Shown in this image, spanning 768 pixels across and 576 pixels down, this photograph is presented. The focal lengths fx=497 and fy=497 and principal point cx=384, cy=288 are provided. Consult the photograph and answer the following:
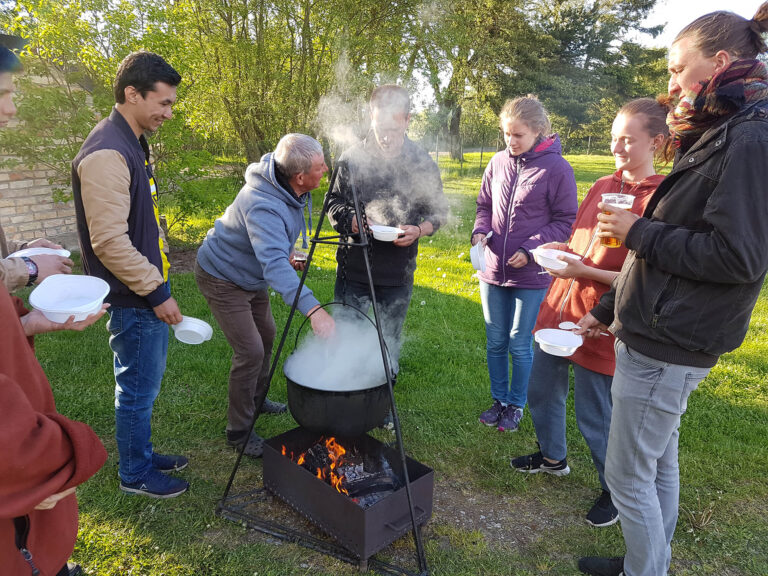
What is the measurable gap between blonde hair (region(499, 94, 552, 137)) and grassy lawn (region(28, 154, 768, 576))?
2.10 m

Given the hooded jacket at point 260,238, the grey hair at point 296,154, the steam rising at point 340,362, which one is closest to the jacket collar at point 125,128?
the hooded jacket at point 260,238

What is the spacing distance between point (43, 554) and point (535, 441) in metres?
2.95

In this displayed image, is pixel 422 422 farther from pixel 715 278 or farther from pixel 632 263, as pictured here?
pixel 715 278

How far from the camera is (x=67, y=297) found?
6.64 feet

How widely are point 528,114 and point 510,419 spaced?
6.93ft

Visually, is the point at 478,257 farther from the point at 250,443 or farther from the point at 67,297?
the point at 67,297

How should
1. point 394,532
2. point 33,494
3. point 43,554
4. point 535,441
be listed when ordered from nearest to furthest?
point 33,494 < point 43,554 < point 394,532 < point 535,441

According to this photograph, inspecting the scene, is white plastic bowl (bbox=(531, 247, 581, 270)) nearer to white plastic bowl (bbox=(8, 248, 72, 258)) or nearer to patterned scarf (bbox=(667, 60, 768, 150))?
patterned scarf (bbox=(667, 60, 768, 150))

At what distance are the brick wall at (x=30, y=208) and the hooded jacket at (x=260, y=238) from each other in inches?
190

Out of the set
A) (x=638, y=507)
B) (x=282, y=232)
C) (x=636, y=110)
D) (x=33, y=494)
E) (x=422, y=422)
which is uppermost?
(x=636, y=110)

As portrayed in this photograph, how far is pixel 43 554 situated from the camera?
1307 millimetres

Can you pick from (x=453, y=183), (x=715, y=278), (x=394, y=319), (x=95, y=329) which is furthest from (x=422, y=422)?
(x=453, y=183)

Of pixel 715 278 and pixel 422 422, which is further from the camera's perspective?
pixel 422 422

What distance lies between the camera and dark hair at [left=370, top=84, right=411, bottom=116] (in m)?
3.24
